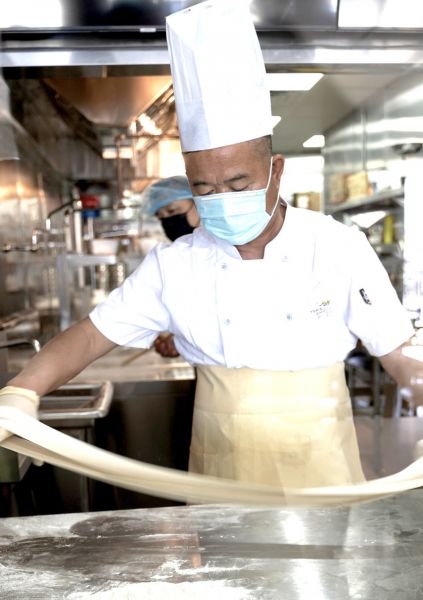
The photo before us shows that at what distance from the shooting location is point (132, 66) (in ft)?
5.54

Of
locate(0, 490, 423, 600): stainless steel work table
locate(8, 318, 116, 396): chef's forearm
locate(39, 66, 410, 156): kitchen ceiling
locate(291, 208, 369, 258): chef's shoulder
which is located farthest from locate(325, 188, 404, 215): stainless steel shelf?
locate(0, 490, 423, 600): stainless steel work table

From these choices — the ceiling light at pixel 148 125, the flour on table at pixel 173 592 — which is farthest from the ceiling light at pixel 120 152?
the flour on table at pixel 173 592

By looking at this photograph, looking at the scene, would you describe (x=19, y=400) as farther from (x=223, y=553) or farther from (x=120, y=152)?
(x=120, y=152)

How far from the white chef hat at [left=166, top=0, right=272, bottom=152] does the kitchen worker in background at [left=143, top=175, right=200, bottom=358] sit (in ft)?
3.11

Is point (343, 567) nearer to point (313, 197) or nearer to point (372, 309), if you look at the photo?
point (372, 309)

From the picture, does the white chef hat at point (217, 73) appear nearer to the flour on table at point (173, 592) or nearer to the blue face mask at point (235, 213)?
the blue face mask at point (235, 213)

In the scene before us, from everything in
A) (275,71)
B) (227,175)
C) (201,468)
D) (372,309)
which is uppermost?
(275,71)

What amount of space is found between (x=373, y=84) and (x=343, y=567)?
163 cm

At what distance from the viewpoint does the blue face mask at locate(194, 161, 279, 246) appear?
117 centimetres

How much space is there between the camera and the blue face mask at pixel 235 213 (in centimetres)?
117

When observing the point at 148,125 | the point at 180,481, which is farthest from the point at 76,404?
the point at 148,125

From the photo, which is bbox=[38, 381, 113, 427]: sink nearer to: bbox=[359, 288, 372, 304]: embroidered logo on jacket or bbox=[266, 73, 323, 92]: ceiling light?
bbox=[359, 288, 372, 304]: embroidered logo on jacket

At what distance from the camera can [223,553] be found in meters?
0.83

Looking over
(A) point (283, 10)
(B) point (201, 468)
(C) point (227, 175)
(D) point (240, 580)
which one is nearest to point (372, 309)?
(C) point (227, 175)
